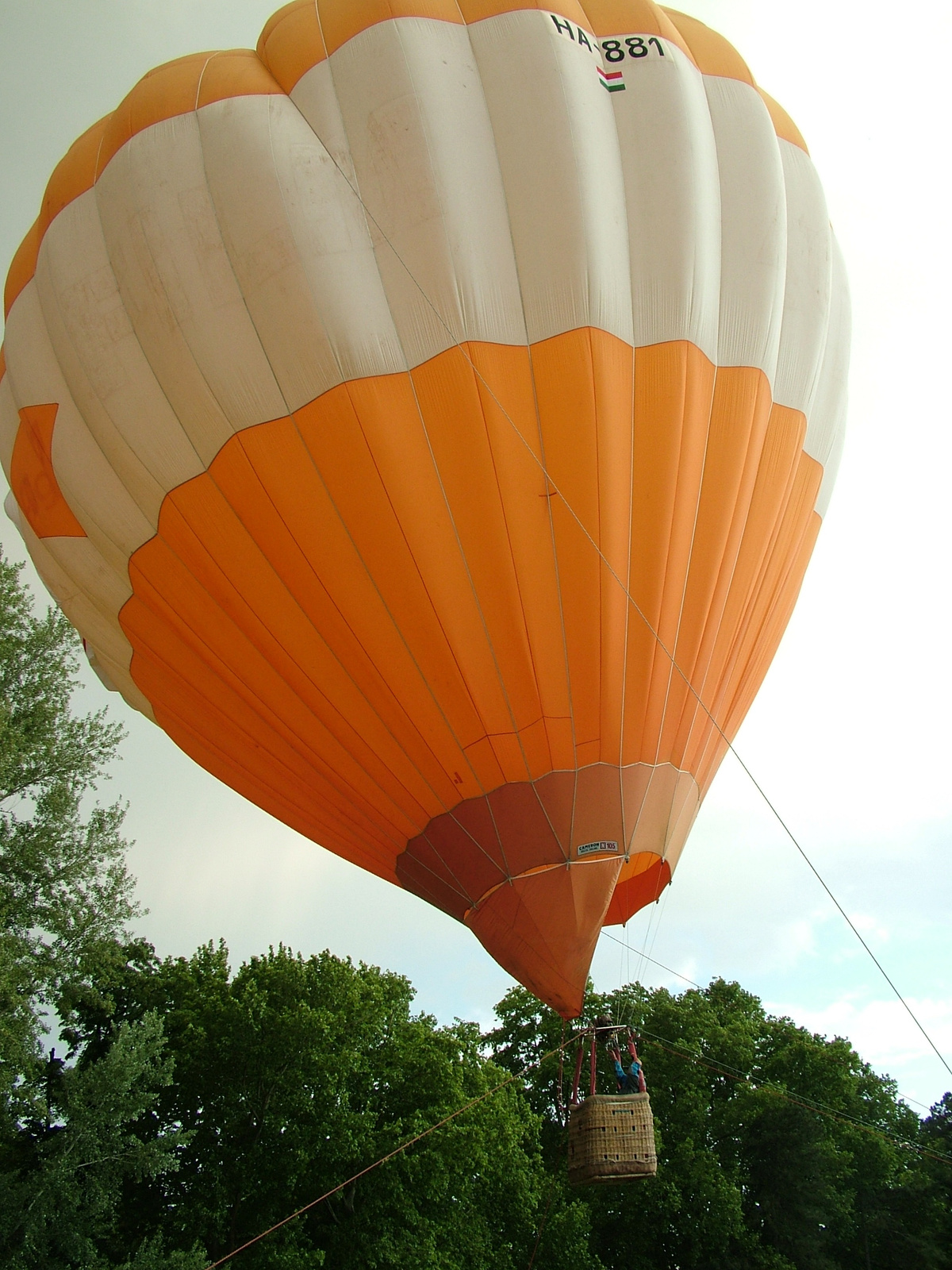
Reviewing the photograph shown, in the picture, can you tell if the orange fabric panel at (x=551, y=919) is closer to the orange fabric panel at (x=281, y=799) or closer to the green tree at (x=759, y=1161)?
the orange fabric panel at (x=281, y=799)

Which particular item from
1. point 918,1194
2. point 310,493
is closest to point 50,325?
point 310,493

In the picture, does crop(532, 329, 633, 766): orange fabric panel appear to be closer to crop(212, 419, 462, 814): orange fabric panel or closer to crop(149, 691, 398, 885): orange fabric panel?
crop(212, 419, 462, 814): orange fabric panel

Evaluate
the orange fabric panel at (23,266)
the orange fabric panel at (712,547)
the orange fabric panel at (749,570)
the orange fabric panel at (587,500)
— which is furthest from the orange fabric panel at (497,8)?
the orange fabric panel at (23,266)

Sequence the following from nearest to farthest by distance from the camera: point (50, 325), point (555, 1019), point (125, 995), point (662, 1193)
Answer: point (50, 325)
point (125, 995)
point (662, 1193)
point (555, 1019)

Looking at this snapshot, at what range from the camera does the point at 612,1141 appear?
183 inches

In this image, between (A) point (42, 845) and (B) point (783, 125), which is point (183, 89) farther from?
(A) point (42, 845)

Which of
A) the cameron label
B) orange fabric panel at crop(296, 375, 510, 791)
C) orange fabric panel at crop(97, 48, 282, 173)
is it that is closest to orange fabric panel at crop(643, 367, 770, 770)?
the cameron label

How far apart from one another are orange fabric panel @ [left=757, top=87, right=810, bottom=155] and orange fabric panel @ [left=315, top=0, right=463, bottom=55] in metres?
2.36

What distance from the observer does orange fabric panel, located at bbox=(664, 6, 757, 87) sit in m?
5.95

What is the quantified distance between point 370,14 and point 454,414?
97.8 inches

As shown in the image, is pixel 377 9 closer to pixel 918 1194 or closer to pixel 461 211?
pixel 461 211

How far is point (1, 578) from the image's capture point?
37.1 ft

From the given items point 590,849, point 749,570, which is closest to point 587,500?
point 749,570

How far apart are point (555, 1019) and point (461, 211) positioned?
16.9m
